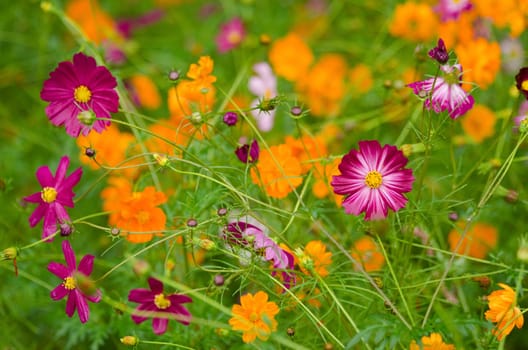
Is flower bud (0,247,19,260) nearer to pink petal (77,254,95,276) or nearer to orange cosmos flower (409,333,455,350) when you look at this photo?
pink petal (77,254,95,276)

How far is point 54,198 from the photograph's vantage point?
997 millimetres

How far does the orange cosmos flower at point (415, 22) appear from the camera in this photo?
1535mm

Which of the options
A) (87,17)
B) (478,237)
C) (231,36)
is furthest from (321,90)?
(87,17)

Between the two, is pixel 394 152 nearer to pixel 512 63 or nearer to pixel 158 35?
pixel 512 63

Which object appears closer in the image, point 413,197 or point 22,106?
point 413,197

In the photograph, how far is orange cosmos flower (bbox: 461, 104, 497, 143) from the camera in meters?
1.41

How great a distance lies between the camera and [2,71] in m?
1.80

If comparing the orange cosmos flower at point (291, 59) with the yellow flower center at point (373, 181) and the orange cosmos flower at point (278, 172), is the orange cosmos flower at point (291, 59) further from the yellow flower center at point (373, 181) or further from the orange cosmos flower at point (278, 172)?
the yellow flower center at point (373, 181)

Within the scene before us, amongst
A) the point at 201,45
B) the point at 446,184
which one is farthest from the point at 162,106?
the point at 446,184

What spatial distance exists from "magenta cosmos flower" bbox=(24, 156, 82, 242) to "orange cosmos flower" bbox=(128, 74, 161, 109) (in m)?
0.78

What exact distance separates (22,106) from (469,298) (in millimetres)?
1274

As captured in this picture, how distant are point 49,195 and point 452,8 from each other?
2.94 feet

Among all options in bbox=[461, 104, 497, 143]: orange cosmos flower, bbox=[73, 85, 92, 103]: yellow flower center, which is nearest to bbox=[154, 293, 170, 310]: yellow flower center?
bbox=[73, 85, 92, 103]: yellow flower center

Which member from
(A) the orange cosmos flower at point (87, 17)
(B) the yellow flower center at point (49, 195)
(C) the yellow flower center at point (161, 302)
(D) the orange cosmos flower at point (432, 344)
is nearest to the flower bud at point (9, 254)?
(B) the yellow flower center at point (49, 195)
